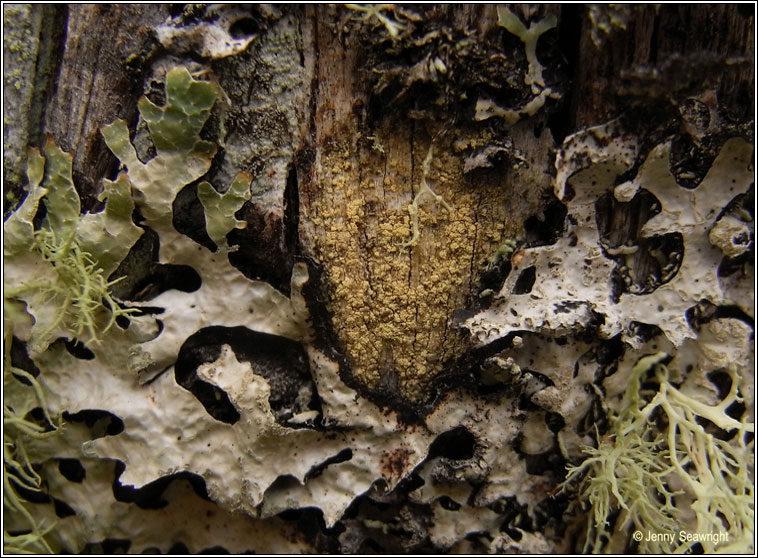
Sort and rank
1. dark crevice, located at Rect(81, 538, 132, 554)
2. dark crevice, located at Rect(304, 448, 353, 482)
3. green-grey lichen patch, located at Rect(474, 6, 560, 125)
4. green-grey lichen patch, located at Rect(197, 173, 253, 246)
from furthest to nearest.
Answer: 1. dark crevice, located at Rect(81, 538, 132, 554)
2. dark crevice, located at Rect(304, 448, 353, 482)
3. green-grey lichen patch, located at Rect(197, 173, 253, 246)
4. green-grey lichen patch, located at Rect(474, 6, 560, 125)

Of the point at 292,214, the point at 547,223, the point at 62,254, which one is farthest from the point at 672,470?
the point at 62,254

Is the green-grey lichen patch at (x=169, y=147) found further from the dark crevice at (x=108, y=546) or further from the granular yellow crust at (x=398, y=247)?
the dark crevice at (x=108, y=546)

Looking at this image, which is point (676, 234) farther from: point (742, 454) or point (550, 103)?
point (742, 454)

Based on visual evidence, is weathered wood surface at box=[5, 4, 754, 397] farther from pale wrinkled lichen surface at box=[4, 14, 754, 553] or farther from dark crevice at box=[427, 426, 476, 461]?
dark crevice at box=[427, 426, 476, 461]

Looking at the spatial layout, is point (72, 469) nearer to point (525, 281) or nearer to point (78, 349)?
point (78, 349)

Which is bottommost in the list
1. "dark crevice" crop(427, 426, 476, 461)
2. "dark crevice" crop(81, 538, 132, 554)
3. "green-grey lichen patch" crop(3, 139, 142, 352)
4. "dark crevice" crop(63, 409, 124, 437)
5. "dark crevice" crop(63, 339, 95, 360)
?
"dark crevice" crop(81, 538, 132, 554)

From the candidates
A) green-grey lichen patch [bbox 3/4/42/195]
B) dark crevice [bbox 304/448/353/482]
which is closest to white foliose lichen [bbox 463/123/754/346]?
dark crevice [bbox 304/448/353/482]

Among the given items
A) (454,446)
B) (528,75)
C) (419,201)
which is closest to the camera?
(528,75)

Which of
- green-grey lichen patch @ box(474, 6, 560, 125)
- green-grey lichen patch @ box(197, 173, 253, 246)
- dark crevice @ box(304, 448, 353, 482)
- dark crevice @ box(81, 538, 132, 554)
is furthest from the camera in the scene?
dark crevice @ box(81, 538, 132, 554)

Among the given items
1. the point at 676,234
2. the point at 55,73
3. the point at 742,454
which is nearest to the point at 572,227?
the point at 676,234
